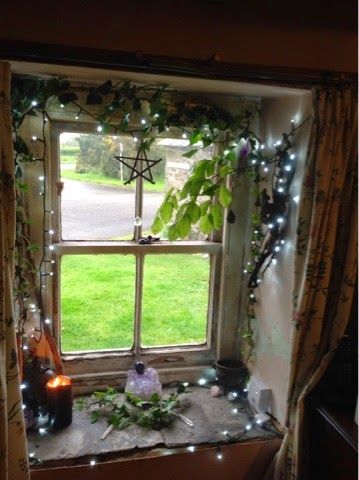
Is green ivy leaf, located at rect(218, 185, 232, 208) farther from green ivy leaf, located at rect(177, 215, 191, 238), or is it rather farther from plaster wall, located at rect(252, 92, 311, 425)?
plaster wall, located at rect(252, 92, 311, 425)

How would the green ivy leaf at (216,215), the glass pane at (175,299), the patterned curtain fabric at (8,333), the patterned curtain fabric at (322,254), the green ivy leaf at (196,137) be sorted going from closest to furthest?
the patterned curtain fabric at (8,333) < the patterned curtain fabric at (322,254) < the green ivy leaf at (196,137) < the green ivy leaf at (216,215) < the glass pane at (175,299)

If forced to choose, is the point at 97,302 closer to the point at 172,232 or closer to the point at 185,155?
the point at 172,232

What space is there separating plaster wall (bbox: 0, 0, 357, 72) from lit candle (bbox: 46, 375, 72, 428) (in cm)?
119

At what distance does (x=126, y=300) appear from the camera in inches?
75.0

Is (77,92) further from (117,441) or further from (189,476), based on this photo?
(189,476)

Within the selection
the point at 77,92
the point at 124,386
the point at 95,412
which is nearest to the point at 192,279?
the point at 124,386

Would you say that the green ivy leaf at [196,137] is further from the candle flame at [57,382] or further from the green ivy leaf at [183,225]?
the candle flame at [57,382]

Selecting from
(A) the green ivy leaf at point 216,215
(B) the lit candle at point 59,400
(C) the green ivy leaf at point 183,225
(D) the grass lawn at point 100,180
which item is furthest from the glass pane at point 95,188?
(B) the lit candle at point 59,400

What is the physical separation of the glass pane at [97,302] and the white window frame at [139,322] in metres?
0.03

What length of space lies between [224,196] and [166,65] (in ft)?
2.01

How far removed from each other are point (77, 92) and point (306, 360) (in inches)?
51.0

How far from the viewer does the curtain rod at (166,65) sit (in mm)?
1228

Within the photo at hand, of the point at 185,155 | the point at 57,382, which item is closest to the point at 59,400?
the point at 57,382

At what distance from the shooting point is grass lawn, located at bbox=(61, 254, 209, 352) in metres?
1.84
